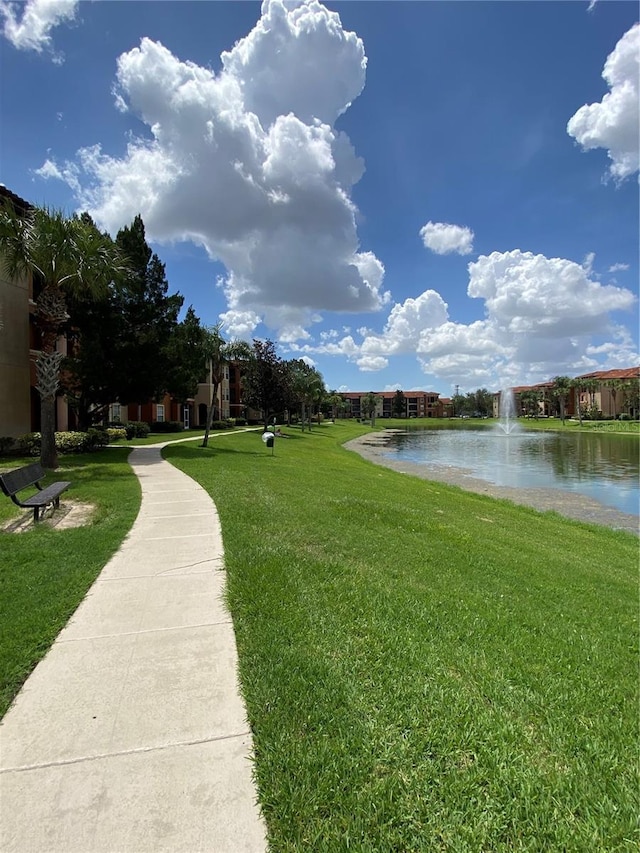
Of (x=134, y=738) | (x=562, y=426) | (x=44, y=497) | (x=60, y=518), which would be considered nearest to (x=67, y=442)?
(x=44, y=497)

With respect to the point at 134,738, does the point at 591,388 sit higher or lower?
higher

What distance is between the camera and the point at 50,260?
1417 centimetres

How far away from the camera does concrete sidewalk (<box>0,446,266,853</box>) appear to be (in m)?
2.24

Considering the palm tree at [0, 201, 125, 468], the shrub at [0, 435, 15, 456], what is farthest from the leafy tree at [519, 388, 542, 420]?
the palm tree at [0, 201, 125, 468]

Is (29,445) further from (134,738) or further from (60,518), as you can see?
(134,738)

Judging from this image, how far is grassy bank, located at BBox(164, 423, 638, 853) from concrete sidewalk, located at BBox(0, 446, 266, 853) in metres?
0.22

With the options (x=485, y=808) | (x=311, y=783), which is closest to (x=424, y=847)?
(x=485, y=808)

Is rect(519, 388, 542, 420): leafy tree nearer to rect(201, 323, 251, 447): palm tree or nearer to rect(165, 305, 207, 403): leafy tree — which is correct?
rect(201, 323, 251, 447): palm tree

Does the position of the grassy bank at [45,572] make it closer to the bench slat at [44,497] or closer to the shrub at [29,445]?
the bench slat at [44,497]

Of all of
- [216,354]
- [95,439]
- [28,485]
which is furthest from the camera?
[216,354]

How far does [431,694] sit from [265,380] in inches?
1511

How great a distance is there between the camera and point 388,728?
2920 mm

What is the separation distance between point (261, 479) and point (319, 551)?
7.06 m

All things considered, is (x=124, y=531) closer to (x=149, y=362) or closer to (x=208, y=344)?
(x=149, y=362)
